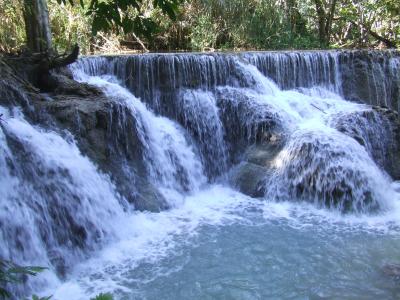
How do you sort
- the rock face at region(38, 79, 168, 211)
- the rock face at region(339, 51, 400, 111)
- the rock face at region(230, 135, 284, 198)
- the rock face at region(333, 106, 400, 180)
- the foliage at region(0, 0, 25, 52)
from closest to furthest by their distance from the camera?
the rock face at region(38, 79, 168, 211) → the rock face at region(230, 135, 284, 198) → the rock face at region(333, 106, 400, 180) → the foliage at region(0, 0, 25, 52) → the rock face at region(339, 51, 400, 111)

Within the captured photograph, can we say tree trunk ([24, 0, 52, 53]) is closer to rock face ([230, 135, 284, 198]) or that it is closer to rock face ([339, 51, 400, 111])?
rock face ([230, 135, 284, 198])

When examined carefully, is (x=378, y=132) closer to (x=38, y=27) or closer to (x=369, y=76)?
(x=369, y=76)

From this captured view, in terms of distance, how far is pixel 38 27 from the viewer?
805 cm

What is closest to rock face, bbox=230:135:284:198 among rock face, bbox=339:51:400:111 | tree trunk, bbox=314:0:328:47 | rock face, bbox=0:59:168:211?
rock face, bbox=0:59:168:211

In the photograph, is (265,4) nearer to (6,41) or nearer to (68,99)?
(6,41)

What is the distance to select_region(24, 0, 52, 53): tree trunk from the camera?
26.3ft

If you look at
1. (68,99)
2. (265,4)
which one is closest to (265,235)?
(68,99)

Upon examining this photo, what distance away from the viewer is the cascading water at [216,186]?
15.5ft

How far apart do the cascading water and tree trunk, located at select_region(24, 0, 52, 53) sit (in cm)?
67

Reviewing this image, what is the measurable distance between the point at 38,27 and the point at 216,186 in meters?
4.02

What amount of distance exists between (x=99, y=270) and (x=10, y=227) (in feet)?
3.20

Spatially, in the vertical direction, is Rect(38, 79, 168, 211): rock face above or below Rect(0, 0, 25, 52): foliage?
below

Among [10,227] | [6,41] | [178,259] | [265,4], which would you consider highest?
[265,4]

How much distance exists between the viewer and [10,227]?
4602 millimetres
